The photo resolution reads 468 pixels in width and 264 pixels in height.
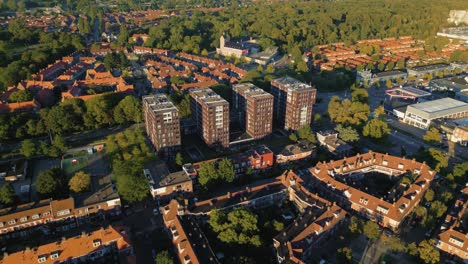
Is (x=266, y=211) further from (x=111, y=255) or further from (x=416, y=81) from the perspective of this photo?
(x=416, y=81)

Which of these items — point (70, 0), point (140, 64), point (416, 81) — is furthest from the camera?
point (70, 0)

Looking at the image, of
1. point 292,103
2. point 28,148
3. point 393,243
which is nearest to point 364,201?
point 393,243

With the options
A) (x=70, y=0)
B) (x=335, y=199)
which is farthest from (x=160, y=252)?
(x=70, y=0)

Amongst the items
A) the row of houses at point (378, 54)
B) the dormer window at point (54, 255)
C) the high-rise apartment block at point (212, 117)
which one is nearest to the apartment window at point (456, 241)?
the high-rise apartment block at point (212, 117)

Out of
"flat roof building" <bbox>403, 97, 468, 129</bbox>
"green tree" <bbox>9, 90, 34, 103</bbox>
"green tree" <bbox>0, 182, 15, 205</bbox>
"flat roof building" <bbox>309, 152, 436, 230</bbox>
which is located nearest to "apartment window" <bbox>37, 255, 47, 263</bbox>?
"green tree" <bbox>0, 182, 15, 205</bbox>

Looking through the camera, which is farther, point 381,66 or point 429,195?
point 381,66

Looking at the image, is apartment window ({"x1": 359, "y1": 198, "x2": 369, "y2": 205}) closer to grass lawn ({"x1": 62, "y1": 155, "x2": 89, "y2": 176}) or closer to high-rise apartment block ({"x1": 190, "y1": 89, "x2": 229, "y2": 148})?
high-rise apartment block ({"x1": 190, "y1": 89, "x2": 229, "y2": 148})

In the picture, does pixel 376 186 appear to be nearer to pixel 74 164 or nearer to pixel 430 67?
pixel 74 164
